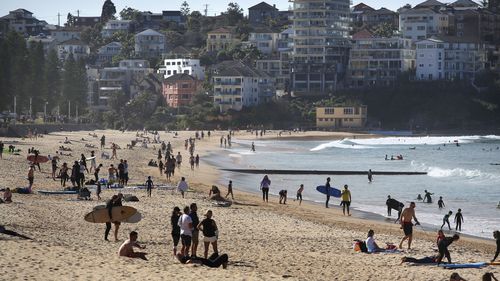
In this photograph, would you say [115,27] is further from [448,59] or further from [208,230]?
[208,230]

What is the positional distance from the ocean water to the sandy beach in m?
3.77

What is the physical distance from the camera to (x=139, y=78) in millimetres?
113312

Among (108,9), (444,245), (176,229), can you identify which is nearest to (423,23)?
(108,9)

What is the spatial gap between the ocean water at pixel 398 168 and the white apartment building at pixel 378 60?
20118 millimetres

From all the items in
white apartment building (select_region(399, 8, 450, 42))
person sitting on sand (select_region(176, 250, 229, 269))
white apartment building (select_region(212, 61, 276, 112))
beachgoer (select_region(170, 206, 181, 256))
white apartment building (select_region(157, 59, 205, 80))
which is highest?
white apartment building (select_region(399, 8, 450, 42))

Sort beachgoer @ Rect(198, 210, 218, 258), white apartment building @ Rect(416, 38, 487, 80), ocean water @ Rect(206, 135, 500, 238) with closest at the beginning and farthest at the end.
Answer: beachgoer @ Rect(198, 210, 218, 258)
ocean water @ Rect(206, 135, 500, 238)
white apartment building @ Rect(416, 38, 487, 80)

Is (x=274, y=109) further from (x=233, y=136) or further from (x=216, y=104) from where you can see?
(x=233, y=136)

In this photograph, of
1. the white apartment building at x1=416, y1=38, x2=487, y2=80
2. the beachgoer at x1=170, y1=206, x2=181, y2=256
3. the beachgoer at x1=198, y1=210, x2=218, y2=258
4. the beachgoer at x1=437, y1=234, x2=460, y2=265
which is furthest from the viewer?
the white apartment building at x1=416, y1=38, x2=487, y2=80

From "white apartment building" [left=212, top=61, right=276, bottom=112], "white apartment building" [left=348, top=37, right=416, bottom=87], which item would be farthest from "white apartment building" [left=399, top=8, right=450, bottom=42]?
"white apartment building" [left=212, top=61, right=276, bottom=112]

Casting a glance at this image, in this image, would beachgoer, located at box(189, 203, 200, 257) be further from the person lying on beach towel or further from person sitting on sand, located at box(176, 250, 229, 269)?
the person lying on beach towel

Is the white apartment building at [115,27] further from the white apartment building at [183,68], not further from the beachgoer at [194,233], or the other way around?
the beachgoer at [194,233]

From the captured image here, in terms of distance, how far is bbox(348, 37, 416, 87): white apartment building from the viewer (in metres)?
110

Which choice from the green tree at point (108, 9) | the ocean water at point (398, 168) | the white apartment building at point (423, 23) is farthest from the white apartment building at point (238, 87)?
the green tree at point (108, 9)

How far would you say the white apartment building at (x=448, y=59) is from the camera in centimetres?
10831
